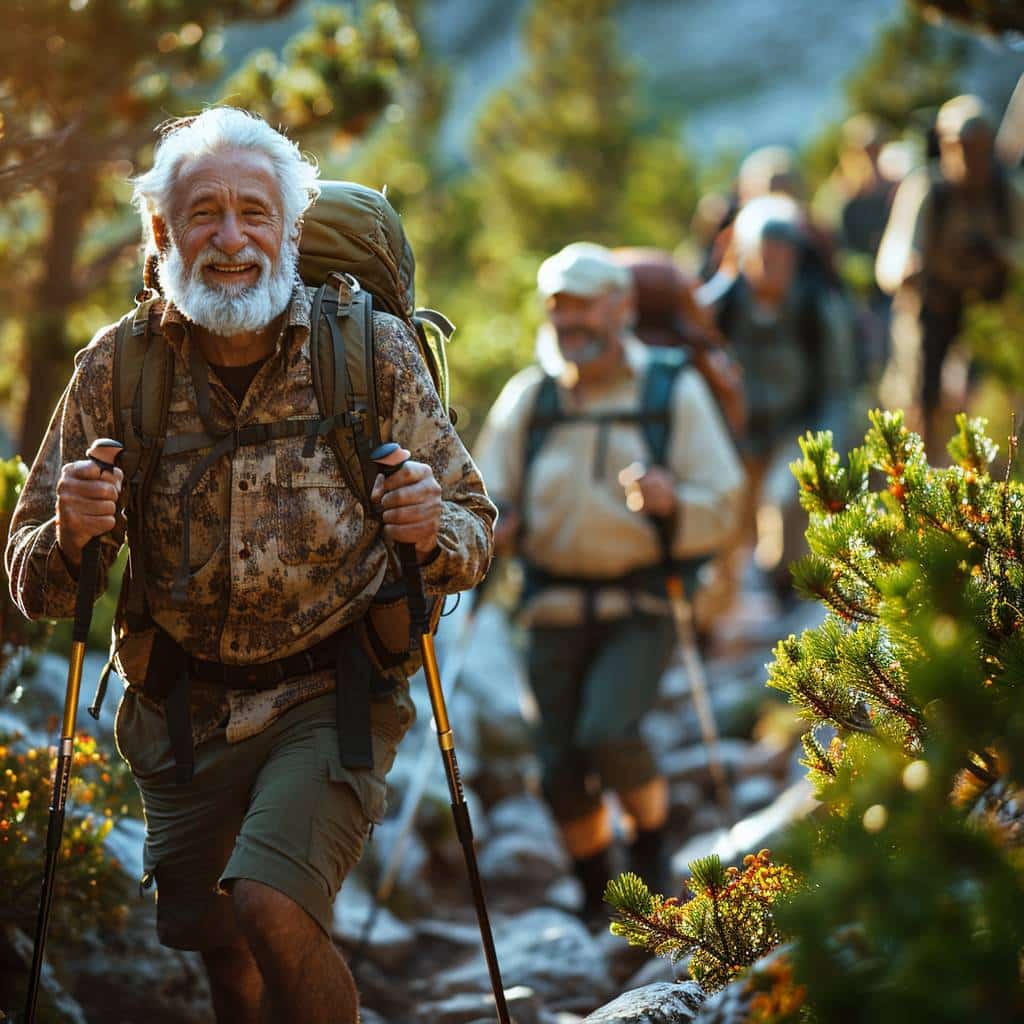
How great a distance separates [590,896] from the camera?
7.48 m

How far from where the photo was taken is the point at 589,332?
7418mm

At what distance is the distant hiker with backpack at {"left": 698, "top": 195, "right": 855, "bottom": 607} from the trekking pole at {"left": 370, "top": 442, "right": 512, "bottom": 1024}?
26.2 ft

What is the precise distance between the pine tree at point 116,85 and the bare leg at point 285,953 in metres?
5.17

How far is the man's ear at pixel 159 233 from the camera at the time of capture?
4172 millimetres

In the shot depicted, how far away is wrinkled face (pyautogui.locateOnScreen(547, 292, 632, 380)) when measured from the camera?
24.3 ft

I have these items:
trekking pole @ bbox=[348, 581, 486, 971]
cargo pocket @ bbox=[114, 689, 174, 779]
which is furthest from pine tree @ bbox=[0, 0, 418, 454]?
cargo pocket @ bbox=[114, 689, 174, 779]

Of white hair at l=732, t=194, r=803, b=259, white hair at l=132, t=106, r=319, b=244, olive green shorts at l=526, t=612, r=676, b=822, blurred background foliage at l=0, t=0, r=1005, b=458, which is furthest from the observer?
white hair at l=732, t=194, r=803, b=259

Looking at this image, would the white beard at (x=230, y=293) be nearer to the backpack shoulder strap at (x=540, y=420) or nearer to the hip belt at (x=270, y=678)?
the hip belt at (x=270, y=678)

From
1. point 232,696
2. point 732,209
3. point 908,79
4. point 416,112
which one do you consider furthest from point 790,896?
point 908,79

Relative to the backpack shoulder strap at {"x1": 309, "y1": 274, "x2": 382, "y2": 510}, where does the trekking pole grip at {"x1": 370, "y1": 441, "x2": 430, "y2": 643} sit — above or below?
below

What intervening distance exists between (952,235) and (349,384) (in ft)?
32.0

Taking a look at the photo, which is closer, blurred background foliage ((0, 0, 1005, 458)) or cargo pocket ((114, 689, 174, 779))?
cargo pocket ((114, 689, 174, 779))

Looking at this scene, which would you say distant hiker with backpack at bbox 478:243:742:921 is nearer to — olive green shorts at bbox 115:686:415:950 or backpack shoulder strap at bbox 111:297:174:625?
olive green shorts at bbox 115:686:415:950

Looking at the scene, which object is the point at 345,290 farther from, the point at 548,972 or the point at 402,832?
the point at 402,832
